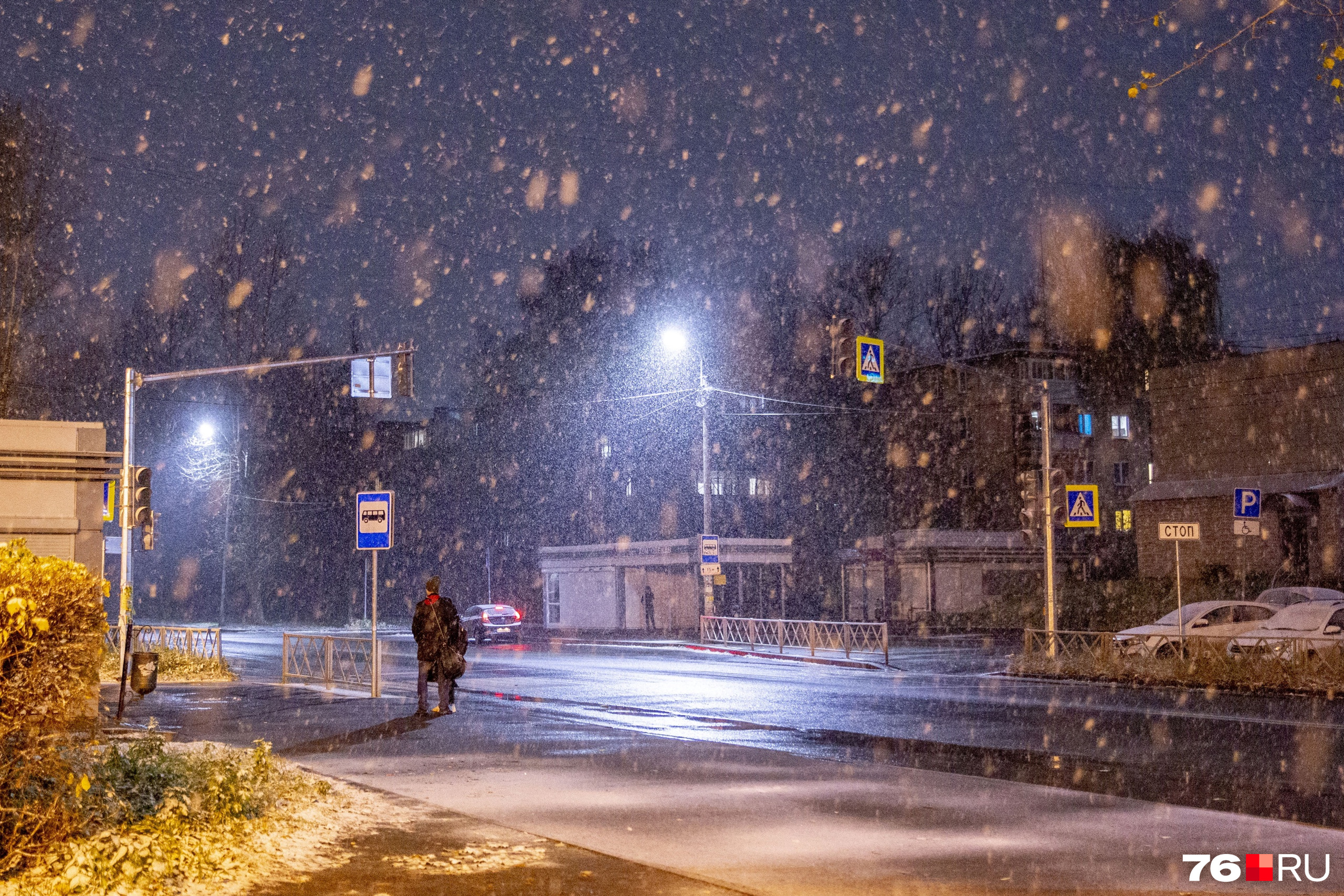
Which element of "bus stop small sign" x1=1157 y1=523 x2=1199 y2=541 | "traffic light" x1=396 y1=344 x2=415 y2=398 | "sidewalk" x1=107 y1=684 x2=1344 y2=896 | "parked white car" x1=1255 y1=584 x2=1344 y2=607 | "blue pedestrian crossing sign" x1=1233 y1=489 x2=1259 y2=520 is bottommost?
"sidewalk" x1=107 y1=684 x2=1344 y2=896

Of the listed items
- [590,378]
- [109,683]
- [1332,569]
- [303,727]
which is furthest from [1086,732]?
[590,378]

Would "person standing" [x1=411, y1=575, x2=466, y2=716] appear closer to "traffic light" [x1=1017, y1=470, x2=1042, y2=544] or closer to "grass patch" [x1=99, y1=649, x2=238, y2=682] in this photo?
"grass patch" [x1=99, y1=649, x2=238, y2=682]

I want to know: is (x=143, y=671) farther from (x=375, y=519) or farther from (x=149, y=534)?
(x=149, y=534)

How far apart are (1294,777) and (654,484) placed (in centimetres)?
4927

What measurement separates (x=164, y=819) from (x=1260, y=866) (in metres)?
6.41

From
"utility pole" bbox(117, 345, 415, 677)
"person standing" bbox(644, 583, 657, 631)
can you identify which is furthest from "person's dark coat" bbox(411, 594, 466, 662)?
"person standing" bbox(644, 583, 657, 631)

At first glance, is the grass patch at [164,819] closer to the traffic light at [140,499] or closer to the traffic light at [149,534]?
the traffic light at [140,499]

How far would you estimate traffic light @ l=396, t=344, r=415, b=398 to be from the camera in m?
25.6

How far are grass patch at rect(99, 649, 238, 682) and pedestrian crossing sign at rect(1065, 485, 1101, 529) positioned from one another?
17138 millimetres

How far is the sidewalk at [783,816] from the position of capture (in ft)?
24.5

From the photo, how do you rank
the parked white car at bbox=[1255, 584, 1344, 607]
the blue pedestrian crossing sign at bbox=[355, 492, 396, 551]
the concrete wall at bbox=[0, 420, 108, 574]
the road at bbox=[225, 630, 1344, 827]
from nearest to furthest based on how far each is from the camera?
the road at bbox=[225, 630, 1344, 827] < the concrete wall at bbox=[0, 420, 108, 574] < the blue pedestrian crossing sign at bbox=[355, 492, 396, 551] < the parked white car at bbox=[1255, 584, 1344, 607]

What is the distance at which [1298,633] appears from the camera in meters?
25.3

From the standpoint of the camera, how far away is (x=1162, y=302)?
2665 inches

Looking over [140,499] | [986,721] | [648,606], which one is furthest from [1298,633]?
[648,606]
